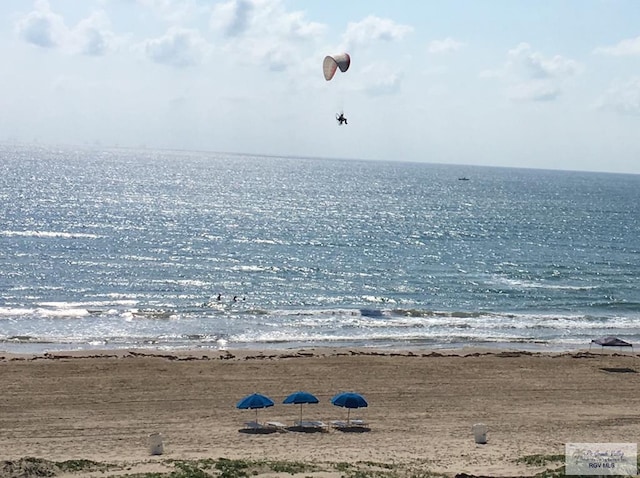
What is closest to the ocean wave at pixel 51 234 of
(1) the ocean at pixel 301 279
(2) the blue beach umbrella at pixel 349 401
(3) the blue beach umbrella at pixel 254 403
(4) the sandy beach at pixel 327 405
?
(1) the ocean at pixel 301 279

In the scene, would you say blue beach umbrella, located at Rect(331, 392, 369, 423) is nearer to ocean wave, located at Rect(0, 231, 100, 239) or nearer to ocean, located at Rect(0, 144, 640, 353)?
ocean, located at Rect(0, 144, 640, 353)

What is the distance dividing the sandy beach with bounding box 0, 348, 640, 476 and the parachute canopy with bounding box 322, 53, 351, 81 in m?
13.2

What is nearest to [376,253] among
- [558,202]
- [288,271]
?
[288,271]

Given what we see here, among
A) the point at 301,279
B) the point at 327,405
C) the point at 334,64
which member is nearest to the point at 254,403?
the point at 327,405

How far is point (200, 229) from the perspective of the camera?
84438 mm

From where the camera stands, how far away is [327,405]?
2853 cm

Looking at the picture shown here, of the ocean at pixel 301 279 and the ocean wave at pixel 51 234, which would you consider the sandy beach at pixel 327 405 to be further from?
the ocean wave at pixel 51 234

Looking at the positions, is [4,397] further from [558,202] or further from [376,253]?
[558,202]

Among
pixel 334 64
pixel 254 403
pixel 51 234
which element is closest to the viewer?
pixel 254 403

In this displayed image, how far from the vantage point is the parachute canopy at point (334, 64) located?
3388 centimetres

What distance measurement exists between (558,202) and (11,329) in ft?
442

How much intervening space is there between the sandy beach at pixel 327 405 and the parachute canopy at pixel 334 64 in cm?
1316

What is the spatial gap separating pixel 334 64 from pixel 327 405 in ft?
52.2

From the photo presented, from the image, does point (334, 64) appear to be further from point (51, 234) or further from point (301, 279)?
point (51, 234)
